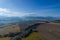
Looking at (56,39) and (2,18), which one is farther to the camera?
(2,18)

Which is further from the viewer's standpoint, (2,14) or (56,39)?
(2,14)

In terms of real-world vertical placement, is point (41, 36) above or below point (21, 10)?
below

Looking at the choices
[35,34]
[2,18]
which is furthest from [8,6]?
[35,34]

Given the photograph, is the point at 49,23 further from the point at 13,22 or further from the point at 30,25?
the point at 13,22

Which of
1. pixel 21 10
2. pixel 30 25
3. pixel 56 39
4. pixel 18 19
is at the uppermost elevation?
pixel 21 10

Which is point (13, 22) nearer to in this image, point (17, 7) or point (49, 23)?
point (17, 7)

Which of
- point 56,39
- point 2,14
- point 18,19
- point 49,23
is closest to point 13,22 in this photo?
point 18,19

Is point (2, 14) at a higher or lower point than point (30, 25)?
higher
